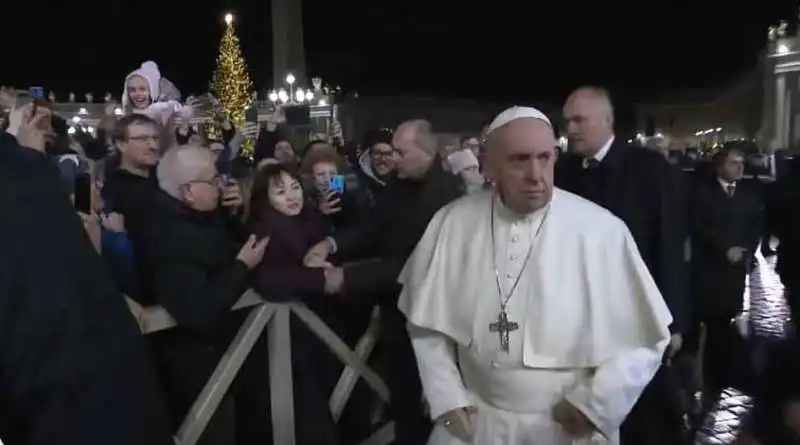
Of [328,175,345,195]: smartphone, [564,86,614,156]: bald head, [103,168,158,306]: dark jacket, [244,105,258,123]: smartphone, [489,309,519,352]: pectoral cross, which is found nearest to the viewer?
[489,309,519,352]: pectoral cross

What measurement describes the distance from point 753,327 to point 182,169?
5.34 meters

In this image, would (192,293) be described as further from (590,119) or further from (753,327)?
(753,327)

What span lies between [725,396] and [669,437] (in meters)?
1.23

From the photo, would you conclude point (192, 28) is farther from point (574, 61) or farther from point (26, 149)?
point (26, 149)

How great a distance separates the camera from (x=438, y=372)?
A: 11.0ft

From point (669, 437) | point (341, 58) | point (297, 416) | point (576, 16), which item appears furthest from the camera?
point (341, 58)

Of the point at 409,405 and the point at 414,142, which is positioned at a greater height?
the point at 414,142

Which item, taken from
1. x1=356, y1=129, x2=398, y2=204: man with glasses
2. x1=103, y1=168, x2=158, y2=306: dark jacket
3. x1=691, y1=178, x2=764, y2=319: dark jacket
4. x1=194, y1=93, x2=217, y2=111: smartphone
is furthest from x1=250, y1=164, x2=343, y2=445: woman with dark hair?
x1=194, y1=93, x2=217, y2=111: smartphone

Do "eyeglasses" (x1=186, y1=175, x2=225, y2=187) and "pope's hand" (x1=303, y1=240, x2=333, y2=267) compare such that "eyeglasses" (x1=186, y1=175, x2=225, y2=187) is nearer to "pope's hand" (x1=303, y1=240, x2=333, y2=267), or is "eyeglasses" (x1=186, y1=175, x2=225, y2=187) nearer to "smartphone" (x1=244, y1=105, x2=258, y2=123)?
"pope's hand" (x1=303, y1=240, x2=333, y2=267)

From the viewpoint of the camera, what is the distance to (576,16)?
78.8ft

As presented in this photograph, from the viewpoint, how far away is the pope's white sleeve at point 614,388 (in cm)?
311

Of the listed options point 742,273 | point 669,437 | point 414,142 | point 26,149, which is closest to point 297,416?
point 414,142

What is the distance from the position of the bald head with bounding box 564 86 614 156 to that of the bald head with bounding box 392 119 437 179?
68cm

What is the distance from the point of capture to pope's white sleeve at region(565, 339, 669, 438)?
10.2 ft
